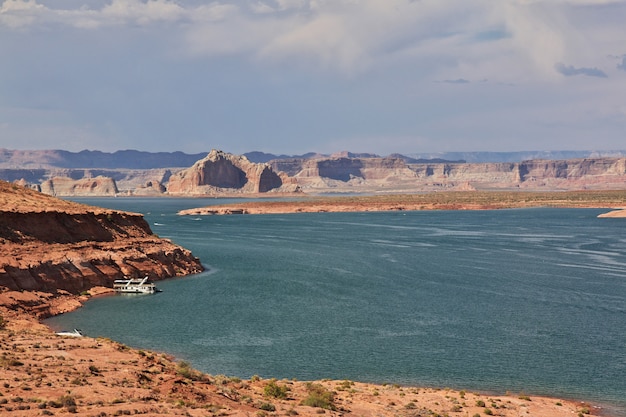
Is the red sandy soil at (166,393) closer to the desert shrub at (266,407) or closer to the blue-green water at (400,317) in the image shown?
the desert shrub at (266,407)

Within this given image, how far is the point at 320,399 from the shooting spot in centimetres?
3138

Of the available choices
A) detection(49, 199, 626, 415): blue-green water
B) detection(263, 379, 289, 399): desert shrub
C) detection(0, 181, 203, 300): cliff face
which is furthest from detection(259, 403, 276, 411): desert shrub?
detection(0, 181, 203, 300): cliff face

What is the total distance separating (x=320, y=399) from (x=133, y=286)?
132 ft

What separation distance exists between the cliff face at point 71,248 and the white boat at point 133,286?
0.96 metres

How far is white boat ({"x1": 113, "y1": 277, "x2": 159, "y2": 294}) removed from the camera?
220 feet

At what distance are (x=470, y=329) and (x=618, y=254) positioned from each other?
57648 mm

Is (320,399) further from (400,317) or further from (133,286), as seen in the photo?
(133,286)

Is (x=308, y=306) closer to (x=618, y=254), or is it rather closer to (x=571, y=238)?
(x=618, y=254)

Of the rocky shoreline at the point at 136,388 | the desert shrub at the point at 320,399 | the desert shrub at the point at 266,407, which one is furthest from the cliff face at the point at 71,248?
the desert shrub at the point at 266,407

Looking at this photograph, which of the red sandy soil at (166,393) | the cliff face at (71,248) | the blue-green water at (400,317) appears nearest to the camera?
the red sandy soil at (166,393)

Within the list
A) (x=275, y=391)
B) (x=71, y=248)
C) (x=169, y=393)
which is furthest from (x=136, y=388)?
(x=71, y=248)

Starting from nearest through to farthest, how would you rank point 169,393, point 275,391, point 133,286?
1. point 169,393
2. point 275,391
3. point 133,286

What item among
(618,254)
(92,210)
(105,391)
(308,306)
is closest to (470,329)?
(308,306)

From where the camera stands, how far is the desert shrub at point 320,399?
31084mm
